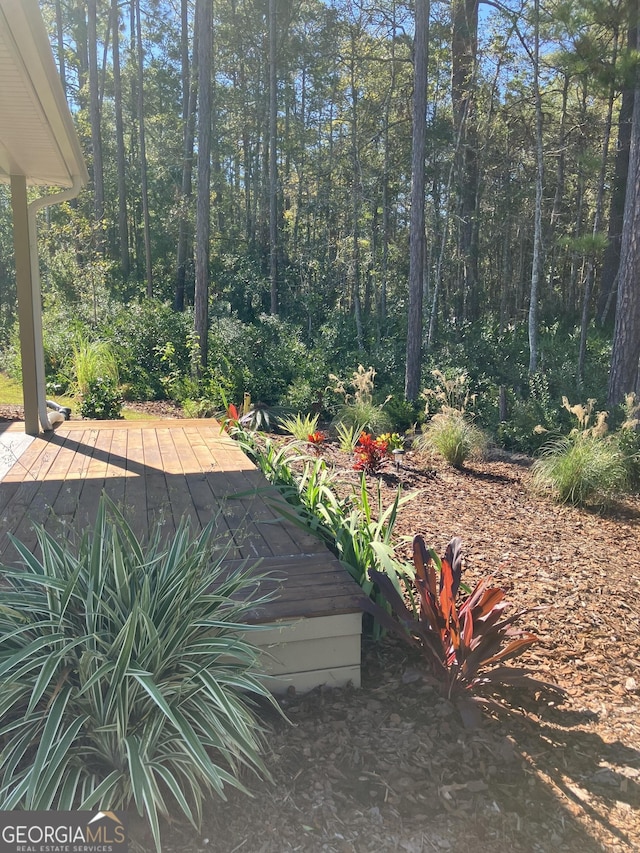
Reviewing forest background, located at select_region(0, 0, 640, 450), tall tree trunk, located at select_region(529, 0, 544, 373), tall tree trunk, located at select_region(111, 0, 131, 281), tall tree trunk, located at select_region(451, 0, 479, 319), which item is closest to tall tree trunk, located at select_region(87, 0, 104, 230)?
forest background, located at select_region(0, 0, 640, 450)

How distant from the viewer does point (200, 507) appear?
3.28 meters

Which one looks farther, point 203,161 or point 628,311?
point 203,161

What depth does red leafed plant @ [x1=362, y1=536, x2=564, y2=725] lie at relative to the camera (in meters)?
2.22

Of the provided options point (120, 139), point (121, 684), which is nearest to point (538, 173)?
point (121, 684)

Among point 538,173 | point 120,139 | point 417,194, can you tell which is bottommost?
point 417,194

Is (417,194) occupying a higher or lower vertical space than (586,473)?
higher

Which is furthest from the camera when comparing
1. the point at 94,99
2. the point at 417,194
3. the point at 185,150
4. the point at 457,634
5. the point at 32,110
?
the point at 94,99

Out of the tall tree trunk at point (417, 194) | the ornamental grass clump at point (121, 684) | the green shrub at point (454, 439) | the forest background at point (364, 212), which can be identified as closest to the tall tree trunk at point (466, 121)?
the forest background at point (364, 212)

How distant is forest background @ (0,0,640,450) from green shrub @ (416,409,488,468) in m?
1.63

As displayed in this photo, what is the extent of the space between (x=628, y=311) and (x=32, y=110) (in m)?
6.00

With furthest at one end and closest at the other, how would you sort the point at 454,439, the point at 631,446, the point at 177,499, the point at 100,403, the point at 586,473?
the point at 100,403, the point at 454,439, the point at 631,446, the point at 586,473, the point at 177,499

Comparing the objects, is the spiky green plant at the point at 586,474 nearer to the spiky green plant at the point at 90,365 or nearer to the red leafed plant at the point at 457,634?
the red leafed plant at the point at 457,634

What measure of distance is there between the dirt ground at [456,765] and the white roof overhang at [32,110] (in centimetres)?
277

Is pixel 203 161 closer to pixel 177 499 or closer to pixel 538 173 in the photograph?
pixel 538 173
